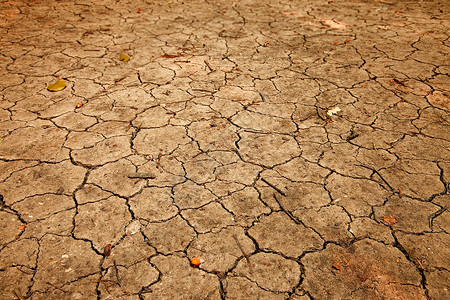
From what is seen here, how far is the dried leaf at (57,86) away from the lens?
317 cm

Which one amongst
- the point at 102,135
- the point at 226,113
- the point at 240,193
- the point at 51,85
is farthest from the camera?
the point at 51,85

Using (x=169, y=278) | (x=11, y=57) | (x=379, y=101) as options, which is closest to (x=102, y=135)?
(x=169, y=278)

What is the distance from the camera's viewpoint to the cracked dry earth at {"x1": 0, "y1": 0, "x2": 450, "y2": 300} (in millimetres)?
1717

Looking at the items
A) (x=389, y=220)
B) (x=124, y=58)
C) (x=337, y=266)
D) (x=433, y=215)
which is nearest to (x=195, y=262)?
(x=337, y=266)

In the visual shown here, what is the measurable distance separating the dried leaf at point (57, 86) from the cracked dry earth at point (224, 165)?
2.4 inches

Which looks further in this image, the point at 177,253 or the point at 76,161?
the point at 76,161

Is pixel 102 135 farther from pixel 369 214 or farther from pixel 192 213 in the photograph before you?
pixel 369 214

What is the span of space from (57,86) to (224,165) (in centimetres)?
200

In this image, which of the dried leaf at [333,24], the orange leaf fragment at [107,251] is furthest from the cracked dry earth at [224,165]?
the dried leaf at [333,24]

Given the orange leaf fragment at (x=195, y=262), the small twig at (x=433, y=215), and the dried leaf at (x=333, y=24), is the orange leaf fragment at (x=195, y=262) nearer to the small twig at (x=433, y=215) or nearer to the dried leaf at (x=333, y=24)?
the small twig at (x=433, y=215)

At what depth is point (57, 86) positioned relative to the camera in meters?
3.19

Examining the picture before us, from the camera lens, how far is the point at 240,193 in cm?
218

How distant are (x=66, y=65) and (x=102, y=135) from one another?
58.6 inches

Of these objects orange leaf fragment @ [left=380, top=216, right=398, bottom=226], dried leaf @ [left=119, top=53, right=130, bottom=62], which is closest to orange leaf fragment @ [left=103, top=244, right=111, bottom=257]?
orange leaf fragment @ [left=380, top=216, right=398, bottom=226]
